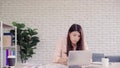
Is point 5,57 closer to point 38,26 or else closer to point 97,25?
point 38,26

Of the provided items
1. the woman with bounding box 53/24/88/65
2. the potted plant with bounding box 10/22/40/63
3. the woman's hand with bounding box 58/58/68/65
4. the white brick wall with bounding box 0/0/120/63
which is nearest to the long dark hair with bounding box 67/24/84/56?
the woman with bounding box 53/24/88/65

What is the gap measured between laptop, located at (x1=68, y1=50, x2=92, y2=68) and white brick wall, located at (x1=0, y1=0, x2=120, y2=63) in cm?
306

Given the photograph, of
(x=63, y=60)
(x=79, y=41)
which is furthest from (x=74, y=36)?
(x=63, y=60)

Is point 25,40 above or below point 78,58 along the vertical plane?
above

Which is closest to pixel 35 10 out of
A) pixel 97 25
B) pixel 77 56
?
pixel 97 25

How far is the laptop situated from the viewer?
7.77 ft

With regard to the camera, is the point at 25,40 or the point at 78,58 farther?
the point at 25,40

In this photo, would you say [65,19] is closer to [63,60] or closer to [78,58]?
[63,60]

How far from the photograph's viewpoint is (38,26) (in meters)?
5.48

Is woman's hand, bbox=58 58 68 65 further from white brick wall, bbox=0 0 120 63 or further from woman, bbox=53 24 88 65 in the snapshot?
white brick wall, bbox=0 0 120 63

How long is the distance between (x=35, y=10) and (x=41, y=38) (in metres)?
0.69

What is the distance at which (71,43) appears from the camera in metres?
3.03

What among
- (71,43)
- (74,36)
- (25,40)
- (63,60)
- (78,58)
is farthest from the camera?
(25,40)

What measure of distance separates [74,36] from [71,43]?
151 mm
